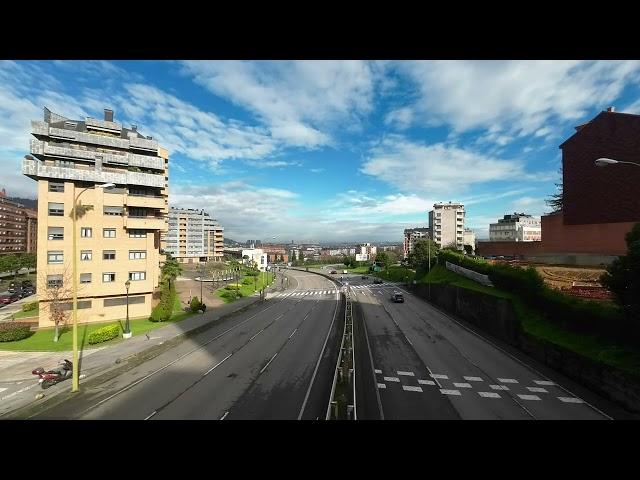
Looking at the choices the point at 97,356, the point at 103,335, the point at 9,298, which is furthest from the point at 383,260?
the point at 97,356

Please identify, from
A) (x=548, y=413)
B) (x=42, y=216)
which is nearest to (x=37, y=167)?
(x=42, y=216)

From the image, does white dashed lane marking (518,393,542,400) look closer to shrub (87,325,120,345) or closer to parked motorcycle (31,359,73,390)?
parked motorcycle (31,359,73,390)

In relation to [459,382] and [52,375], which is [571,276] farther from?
[52,375]

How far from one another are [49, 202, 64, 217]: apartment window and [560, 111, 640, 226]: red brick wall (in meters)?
49.2

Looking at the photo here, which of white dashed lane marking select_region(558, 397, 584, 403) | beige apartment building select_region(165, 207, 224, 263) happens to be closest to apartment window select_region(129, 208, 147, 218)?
white dashed lane marking select_region(558, 397, 584, 403)

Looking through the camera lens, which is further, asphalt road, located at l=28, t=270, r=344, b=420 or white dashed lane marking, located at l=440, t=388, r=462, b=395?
white dashed lane marking, located at l=440, t=388, r=462, b=395

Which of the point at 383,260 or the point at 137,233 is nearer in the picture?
the point at 137,233

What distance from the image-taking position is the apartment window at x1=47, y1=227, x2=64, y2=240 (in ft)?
85.4

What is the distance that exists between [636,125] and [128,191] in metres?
47.2

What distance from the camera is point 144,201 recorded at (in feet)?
98.6

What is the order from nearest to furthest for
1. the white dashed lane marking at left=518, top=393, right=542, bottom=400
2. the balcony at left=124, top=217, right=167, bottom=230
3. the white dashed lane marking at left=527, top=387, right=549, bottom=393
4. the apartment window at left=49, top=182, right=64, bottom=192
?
1. the white dashed lane marking at left=518, top=393, right=542, bottom=400
2. the white dashed lane marking at left=527, top=387, right=549, bottom=393
3. the apartment window at left=49, top=182, right=64, bottom=192
4. the balcony at left=124, top=217, right=167, bottom=230

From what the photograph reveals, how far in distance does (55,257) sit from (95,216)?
14.6 ft

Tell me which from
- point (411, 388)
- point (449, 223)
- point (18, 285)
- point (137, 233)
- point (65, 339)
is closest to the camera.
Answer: point (411, 388)

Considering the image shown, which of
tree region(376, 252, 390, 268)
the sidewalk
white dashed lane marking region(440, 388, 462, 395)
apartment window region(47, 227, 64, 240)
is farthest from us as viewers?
tree region(376, 252, 390, 268)
